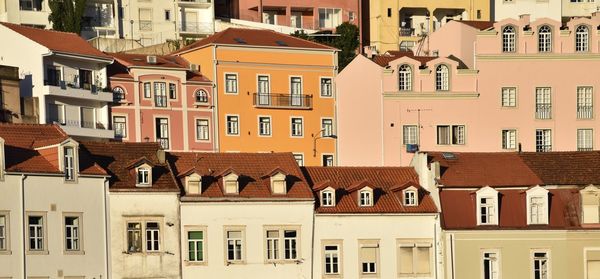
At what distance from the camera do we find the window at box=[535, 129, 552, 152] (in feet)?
332

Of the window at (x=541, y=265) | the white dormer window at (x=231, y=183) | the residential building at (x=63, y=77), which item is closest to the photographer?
the white dormer window at (x=231, y=183)

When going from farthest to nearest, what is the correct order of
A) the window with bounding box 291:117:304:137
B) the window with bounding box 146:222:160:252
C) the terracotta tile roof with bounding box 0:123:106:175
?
the window with bounding box 291:117:304:137, the window with bounding box 146:222:160:252, the terracotta tile roof with bounding box 0:123:106:175

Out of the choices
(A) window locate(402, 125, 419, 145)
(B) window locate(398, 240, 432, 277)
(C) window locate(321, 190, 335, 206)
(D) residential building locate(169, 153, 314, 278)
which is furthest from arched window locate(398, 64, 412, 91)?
(D) residential building locate(169, 153, 314, 278)

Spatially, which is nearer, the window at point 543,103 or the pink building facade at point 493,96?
the pink building facade at point 493,96

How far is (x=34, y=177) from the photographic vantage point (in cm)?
7631

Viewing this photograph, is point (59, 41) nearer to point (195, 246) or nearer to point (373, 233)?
point (195, 246)

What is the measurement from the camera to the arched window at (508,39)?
332ft

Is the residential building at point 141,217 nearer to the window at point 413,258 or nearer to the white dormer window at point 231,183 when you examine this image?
the white dormer window at point 231,183

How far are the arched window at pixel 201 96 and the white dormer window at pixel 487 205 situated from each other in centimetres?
2427

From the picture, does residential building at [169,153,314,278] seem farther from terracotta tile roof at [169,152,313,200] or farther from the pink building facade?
the pink building facade

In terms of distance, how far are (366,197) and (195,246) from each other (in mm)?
8163

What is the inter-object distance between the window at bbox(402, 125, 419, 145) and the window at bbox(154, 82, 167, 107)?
42.9 feet

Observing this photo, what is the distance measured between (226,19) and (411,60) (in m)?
29.1

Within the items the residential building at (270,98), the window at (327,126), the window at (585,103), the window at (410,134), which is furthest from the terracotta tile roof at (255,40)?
the window at (585,103)
